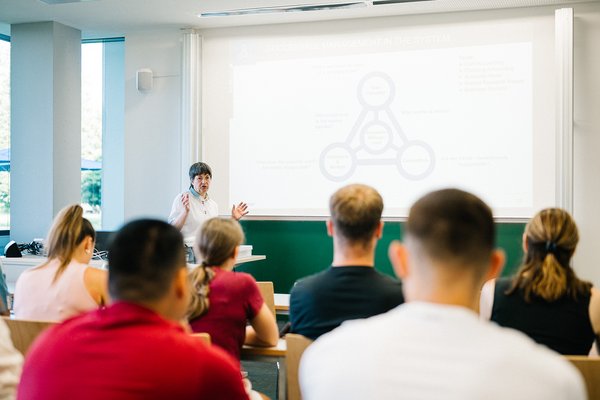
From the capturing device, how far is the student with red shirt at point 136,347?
3.77 ft

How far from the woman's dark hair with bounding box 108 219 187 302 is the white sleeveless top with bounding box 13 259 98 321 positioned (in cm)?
123

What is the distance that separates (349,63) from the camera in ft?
19.3

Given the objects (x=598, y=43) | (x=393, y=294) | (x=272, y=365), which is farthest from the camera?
(x=598, y=43)

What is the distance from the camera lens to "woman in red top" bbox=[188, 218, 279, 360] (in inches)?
89.3

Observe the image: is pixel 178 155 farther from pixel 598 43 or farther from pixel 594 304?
pixel 594 304

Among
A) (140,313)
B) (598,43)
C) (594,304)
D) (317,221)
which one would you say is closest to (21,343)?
(140,313)

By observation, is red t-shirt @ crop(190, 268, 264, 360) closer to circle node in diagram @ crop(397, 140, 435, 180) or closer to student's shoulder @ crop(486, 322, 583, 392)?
student's shoulder @ crop(486, 322, 583, 392)

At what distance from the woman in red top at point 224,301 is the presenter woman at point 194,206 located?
9.63ft

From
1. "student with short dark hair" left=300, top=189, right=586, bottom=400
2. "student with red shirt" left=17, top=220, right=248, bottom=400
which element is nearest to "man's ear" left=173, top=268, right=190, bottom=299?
"student with red shirt" left=17, top=220, right=248, bottom=400

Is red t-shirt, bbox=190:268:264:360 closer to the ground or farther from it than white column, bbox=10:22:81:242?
closer to the ground

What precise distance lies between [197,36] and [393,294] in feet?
16.0

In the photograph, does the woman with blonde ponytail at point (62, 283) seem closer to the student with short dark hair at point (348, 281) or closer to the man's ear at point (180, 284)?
the student with short dark hair at point (348, 281)

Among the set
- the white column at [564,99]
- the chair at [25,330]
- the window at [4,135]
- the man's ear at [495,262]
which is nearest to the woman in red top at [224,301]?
the chair at [25,330]

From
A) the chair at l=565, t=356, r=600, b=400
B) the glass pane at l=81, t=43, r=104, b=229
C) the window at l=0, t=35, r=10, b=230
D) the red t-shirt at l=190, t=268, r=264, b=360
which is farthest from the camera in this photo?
the glass pane at l=81, t=43, r=104, b=229
